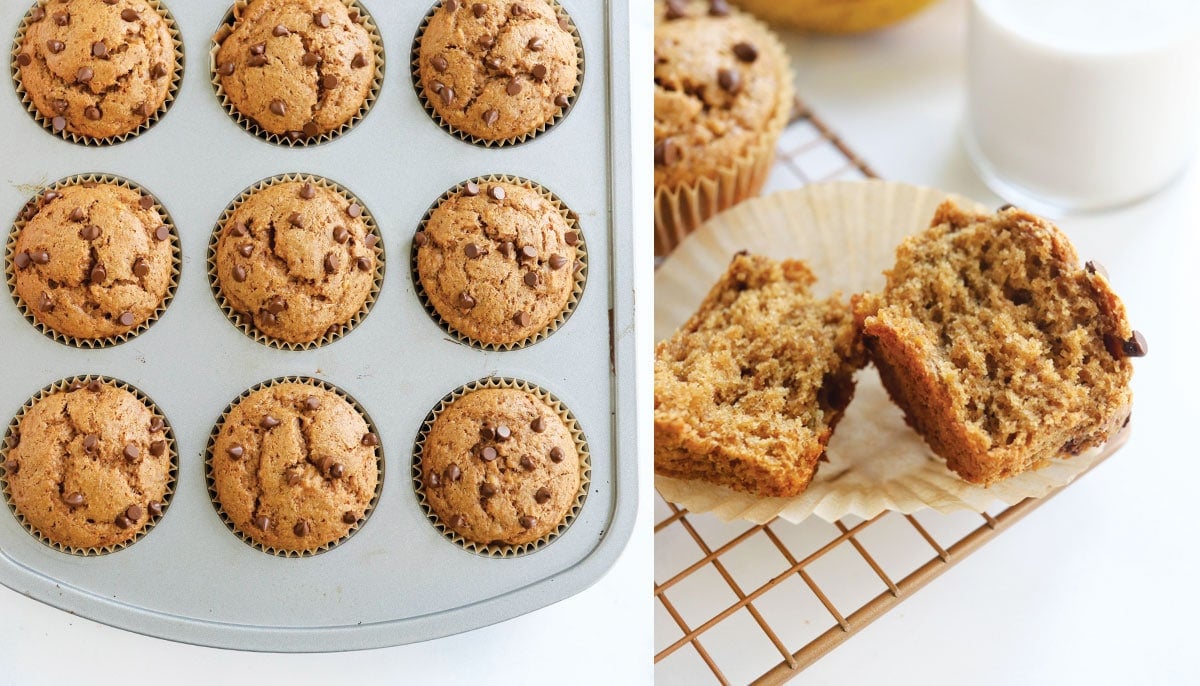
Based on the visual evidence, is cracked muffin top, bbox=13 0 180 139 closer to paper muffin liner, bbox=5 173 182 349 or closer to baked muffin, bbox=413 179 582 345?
paper muffin liner, bbox=5 173 182 349

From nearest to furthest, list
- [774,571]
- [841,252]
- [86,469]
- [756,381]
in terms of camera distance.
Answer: [86,469] < [756,381] < [774,571] < [841,252]

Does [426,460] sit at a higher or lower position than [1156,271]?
higher

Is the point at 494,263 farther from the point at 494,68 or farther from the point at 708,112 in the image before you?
the point at 708,112

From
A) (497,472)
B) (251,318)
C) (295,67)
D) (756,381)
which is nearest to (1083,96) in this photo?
(756,381)

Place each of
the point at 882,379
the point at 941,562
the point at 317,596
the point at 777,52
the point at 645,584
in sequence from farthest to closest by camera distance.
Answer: the point at 777,52
the point at 882,379
the point at 941,562
the point at 645,584
the point at 317,596

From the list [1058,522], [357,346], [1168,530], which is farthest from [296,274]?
[1168,530]

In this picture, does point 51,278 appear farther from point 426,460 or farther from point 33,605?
point 426,460
